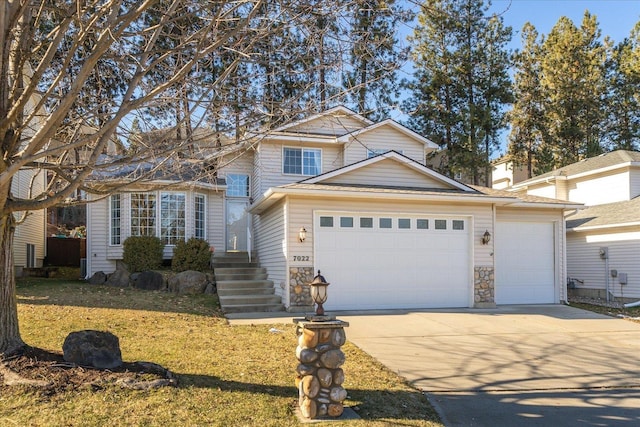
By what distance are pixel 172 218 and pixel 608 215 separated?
51.0 feet

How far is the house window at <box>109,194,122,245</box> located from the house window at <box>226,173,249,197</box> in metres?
3.80

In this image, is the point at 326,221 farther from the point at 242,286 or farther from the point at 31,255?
the point at 31,255

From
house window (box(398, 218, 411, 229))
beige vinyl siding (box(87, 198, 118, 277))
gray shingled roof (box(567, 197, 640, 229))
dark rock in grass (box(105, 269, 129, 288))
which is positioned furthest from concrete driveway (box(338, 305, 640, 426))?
beige vinyl siding (box(87, 198, 118, 277))

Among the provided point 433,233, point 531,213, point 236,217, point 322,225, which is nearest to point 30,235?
point 236,217

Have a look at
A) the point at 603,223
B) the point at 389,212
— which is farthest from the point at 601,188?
the point at 389,212

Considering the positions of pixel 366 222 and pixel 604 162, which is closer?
pixel 366 222

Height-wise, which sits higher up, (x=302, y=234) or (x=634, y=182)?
(x=634, y=182)

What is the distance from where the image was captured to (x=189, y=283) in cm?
1341

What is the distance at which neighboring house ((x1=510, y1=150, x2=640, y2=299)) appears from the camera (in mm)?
16453

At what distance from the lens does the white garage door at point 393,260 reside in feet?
39.2

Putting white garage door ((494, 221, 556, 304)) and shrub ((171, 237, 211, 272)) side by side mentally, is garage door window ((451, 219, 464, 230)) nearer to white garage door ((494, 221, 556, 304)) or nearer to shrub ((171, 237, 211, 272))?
white garage door ((494, 221, 556, 304))

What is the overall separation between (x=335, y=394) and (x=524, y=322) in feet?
24.0

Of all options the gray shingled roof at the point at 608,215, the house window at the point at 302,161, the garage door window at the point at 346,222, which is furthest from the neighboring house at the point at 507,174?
the garage door window at the point at 346,222

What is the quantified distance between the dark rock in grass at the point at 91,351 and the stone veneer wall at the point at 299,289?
20.4 ft
